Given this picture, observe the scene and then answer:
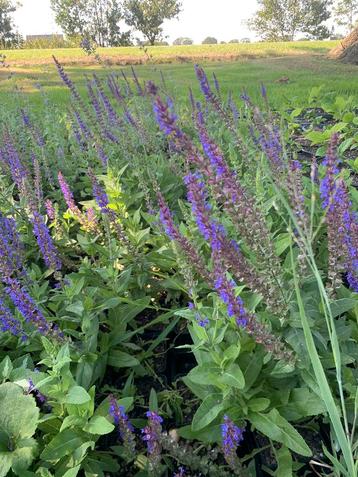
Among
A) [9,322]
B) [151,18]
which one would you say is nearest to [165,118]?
[9,322]

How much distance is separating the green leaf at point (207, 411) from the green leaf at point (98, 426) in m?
0.34

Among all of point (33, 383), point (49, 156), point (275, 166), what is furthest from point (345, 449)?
point (49, 156)

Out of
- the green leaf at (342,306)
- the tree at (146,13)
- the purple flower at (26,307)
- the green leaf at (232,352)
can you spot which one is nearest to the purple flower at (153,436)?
the green leaf at (232,352)

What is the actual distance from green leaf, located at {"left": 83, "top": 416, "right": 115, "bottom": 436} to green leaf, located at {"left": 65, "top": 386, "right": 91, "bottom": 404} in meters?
0.11

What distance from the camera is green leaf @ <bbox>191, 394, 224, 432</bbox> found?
1823 millimetres

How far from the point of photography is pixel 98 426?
1774mm

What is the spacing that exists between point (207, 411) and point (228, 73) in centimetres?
1397

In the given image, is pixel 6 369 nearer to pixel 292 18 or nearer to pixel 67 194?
pixel 67 194

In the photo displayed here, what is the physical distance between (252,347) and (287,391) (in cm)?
23

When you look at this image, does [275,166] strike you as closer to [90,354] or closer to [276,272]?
[276,272]

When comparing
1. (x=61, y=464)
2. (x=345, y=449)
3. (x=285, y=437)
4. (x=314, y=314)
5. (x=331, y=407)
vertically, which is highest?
(x=331, y=407)

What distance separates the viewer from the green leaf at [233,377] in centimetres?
171

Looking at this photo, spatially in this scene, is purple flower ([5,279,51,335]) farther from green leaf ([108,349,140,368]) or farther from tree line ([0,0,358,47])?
tree line ([0,0,358,47])

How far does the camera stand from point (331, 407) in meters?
1.12
